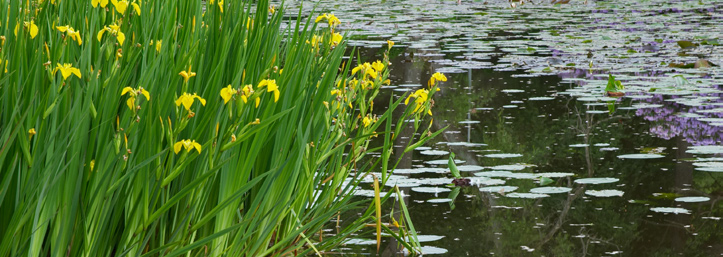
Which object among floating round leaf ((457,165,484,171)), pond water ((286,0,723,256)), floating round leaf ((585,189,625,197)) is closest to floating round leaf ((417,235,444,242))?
pond water ((286,0,723,256))

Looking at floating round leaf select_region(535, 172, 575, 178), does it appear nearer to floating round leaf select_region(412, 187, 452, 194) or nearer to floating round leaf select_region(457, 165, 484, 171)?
floating round leaf select_region(457, 165, 484, 171)

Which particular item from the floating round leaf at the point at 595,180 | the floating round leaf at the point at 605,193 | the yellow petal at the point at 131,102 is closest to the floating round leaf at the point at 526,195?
the floating round leaf at the point at 605,193

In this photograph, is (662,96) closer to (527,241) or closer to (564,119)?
(564,119)

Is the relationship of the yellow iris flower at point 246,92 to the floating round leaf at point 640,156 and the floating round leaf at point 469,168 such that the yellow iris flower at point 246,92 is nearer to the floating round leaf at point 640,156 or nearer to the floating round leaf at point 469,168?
the floating round leaf at point 469,168

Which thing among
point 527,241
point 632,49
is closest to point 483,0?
point 632,49

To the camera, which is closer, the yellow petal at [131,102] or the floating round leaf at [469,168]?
the yellow petal at [131,102]

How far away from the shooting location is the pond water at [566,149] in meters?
3.46

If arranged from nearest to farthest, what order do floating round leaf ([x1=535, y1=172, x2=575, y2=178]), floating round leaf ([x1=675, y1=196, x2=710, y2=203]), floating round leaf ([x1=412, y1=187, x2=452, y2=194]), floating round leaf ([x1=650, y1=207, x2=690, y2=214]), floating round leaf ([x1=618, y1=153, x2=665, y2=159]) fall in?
floating round leaf ([x1=650, y1=207, x2=690, y2=214])
floating round leaf ([x1=675, y1=196, x2=710, y2=203])
floating round leaf ([x1=412, y1=187, x2=452, y2=194])
floating round leaf ([x1=535, y1=172, x2=575, y2=178])
floating round leaf ([x1=618, y1=153, x2=665, y2=159])

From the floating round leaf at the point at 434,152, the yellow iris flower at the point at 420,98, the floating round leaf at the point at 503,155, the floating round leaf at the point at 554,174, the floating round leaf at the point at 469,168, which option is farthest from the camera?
the floating round leaf at the point at 434,152

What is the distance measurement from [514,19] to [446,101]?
27.2 feet

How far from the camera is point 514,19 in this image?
577 inches

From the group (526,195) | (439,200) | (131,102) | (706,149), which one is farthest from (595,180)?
(131,102)

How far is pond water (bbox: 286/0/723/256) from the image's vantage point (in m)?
3.46

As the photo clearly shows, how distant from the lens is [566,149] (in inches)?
195
